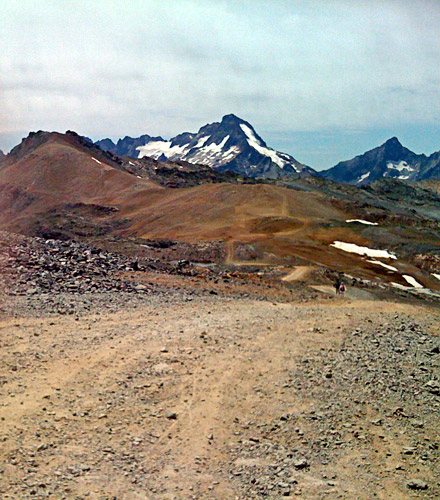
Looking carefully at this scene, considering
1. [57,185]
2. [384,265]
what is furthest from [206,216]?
[57,185]

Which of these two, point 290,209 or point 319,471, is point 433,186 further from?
point 319,471

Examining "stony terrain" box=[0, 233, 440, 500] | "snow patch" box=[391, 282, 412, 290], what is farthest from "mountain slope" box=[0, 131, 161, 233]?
"stony terrain" box=[0, 233, 440, 500]

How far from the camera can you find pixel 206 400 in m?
10.5

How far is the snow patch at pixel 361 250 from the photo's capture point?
157 feet

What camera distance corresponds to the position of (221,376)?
38.1 ft

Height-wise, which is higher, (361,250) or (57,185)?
(57,185)

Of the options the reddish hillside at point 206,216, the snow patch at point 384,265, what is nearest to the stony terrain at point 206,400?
the reddish hillside at point 206,216

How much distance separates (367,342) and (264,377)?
14.1 ft

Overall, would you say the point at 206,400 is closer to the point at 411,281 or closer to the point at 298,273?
the point at 298,273

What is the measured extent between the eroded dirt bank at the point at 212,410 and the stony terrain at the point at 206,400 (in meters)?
0.03

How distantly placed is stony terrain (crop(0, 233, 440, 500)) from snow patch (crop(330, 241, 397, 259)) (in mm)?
30829

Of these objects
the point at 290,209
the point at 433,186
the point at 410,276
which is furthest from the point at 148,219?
the point at 433,186

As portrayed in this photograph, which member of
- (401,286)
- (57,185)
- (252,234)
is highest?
(57,185)

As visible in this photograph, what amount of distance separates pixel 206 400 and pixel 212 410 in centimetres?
41
